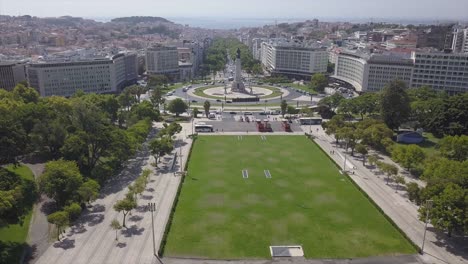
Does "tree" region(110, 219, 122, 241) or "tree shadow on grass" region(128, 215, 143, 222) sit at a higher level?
"tree" region(110, 219, 122, 241)


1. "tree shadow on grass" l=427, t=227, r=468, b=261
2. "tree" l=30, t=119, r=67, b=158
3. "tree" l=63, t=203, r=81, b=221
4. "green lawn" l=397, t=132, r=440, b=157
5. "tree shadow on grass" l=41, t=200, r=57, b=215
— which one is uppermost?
"tree" l=30, t=119, r=67, b=158

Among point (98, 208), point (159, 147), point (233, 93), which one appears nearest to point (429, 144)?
point (159, 147)

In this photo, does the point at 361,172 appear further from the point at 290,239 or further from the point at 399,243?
the point at 290,239

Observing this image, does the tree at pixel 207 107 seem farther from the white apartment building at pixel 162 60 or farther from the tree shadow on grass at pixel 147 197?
the white apartment building at pixel 162 60

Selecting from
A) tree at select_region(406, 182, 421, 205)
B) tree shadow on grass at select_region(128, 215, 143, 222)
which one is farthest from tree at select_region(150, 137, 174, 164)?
tree at select_region(406, 182, 421, 205)

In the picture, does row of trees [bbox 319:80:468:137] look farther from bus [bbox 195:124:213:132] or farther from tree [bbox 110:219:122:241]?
tree [bbox 110:219:122:241]

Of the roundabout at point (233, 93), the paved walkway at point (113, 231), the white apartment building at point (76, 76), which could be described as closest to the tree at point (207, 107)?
the roundabout at point (233, 93)
